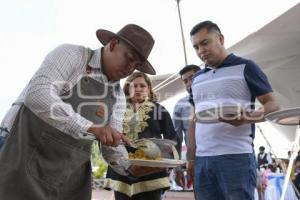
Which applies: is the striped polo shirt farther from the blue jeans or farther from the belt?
the belt

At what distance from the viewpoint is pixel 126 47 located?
168 cm

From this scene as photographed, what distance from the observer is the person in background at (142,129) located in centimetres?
258

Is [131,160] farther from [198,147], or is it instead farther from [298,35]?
[298,35]

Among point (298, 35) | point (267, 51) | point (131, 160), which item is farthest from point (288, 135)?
point (131, 160)

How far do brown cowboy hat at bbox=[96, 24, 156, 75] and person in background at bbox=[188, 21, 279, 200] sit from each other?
1.56 feet

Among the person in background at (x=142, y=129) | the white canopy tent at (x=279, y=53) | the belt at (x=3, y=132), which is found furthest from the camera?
the white canopy tent at (x=279, y=53)

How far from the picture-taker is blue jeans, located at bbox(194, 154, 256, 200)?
2027mm

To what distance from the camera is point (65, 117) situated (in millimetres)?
1456

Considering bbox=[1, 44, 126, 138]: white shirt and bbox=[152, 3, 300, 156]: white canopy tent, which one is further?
bbox=[152, 3, 300, 156]: white canopy tent

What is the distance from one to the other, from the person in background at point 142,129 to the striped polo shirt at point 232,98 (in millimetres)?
490

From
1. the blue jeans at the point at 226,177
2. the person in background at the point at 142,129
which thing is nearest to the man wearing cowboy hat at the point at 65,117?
the blue jeans at the point at 226,177

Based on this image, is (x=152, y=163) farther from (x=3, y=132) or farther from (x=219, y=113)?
(x=3, y=132)

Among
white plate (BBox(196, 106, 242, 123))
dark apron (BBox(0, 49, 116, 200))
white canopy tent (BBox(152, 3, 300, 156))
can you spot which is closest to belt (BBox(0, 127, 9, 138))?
dark apron (BBox(0, 49, 116, 200))

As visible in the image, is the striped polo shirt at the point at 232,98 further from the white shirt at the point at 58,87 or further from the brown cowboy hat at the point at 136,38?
the white shirt at the point at 58,87
